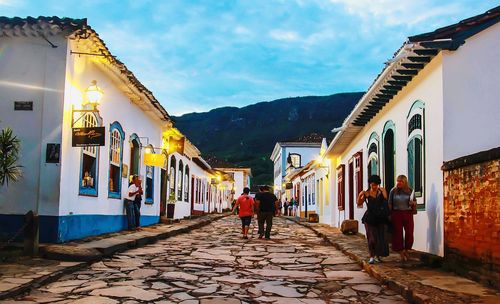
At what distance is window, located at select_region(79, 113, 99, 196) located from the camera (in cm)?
1243

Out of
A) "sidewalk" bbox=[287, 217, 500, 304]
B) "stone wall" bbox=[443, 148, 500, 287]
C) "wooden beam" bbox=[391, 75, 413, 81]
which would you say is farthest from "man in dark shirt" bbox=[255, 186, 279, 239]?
"stone wall" bbox=[443, 148, 500, 287]

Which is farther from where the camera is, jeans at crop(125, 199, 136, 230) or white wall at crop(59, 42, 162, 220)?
jeans at crop(125, 199, 136, 230)

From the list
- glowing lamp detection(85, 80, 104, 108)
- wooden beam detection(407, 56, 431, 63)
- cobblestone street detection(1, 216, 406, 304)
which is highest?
wooden beam detection(407, 56, 431, 63)

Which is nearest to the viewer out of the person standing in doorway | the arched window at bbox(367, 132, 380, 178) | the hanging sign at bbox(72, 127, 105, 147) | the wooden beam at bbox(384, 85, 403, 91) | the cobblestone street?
the cobblestone street

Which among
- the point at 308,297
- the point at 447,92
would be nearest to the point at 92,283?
the point at 308,297

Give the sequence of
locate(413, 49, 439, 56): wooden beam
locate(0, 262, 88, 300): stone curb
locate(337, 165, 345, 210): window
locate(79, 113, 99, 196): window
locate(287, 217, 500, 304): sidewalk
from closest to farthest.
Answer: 1. locate(287, 217, 500, 304): sidewalk
2. locate(0, 262, 88, 300): stone curb
3. locate(413, 49, 439, 56): wooden beam
4. locate(79, 113, 99, 196): window
5. locate(337, 165, 345, 210): window

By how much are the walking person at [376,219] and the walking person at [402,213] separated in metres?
0.17

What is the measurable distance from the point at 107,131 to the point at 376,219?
7617 millimetres

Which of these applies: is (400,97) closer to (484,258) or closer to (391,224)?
(391,224)

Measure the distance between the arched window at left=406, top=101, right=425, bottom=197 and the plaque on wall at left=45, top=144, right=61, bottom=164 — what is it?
6.92 m

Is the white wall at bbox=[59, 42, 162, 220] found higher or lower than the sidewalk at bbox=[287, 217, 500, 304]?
higher

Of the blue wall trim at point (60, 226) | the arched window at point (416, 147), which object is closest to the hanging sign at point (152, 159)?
the blue wall trim at point (60, 226)

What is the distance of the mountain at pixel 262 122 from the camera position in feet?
472

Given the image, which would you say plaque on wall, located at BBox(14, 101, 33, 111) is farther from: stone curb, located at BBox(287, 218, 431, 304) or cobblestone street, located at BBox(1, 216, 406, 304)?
stone curb, located at BBox(287, 218, 431, 304)
